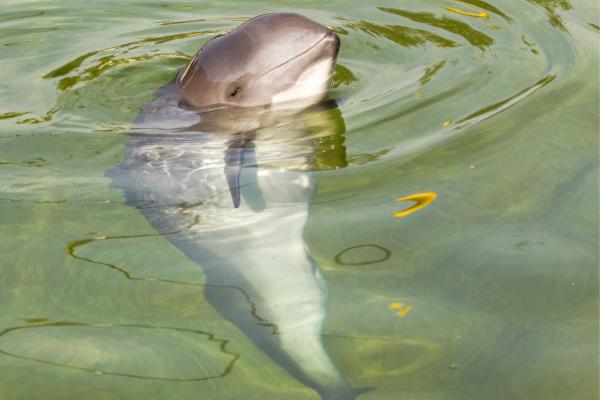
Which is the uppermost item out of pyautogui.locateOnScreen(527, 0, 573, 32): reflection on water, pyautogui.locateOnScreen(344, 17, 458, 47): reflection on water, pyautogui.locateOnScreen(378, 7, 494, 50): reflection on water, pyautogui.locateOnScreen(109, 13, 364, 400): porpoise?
pyautogui.locateOnScreen(527, 0, 573, 32): reflection on water

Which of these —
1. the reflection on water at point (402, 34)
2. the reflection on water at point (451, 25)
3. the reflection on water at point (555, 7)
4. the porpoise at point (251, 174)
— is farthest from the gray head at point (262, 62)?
the reflection on water at point (555, 7)

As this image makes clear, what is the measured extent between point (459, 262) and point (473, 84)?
230cm

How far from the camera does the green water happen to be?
3701 millimetres

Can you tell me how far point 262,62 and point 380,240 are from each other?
208 centimetres

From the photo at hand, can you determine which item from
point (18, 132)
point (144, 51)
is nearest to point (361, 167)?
point (18, 132)

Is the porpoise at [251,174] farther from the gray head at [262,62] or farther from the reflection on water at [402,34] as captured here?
the reflection on water at [402,34]

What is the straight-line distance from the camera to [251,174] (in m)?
5.37

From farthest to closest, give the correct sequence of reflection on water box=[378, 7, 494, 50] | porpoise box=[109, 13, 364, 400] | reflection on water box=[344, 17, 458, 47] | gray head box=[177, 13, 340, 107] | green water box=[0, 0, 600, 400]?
reflection on water box=[344, 17, 458, 47]
reflection on water box=[378, 7, 494, 50]
gray head box=[177, 13, 340, 107]
porpoise box=[109, 13, 364, 400]
green water box=[0, 0, 600, 400]

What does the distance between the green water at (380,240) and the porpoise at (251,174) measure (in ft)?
0.32

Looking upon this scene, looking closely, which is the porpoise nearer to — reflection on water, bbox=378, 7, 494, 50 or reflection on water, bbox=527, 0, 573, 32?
reflection on water, bbox=378, 7, 494, 50

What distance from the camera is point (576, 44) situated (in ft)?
23.2

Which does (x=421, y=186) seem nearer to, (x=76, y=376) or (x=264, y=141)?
(x=264, y=141)

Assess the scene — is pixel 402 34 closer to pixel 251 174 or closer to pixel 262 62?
pixel 262 62

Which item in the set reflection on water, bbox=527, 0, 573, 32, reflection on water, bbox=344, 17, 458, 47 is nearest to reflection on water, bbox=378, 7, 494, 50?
reflection on water, bbox=344, 17, 458, 47
